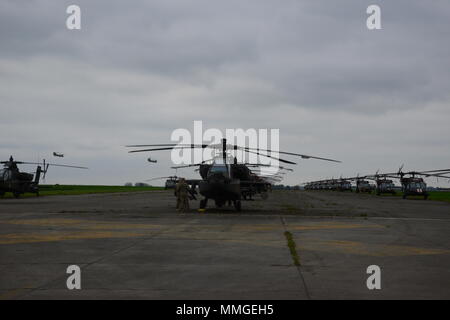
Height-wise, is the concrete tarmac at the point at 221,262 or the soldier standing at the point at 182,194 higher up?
the soldier standing at the point at 182,194

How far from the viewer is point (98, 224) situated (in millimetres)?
16203

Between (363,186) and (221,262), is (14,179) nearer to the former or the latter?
(221,262)

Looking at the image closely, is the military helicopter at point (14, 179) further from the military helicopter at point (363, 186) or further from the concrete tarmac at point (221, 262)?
the military helicopter at point (363, 186)

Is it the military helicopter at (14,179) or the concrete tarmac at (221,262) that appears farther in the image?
the military helicopter at (14,179)

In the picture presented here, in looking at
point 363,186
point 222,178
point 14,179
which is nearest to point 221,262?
point 222,178

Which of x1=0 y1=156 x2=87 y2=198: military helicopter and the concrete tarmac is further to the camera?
x1=0 y1=156 x2=87 y2=198: military helicopter

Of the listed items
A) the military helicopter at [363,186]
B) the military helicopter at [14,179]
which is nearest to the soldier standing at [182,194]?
the military helicopter at [14,179]

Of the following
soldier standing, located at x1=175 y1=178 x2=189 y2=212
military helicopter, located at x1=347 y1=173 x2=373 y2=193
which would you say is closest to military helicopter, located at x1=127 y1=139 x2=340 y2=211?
soldier standing, located at x1=175 y1=178 x2=189 y2=212

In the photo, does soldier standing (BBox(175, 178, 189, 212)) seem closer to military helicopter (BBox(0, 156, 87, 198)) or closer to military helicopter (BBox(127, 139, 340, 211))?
military helicopter (BBox(127, 139, 340, 211))

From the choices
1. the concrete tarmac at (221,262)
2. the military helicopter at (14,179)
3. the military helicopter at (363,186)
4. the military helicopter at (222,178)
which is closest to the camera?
the concrete tarmac at (221,262)

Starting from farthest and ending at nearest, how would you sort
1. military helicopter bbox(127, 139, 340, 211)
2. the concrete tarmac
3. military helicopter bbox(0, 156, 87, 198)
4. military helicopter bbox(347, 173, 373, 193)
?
1. military helicopter bbox(347, 173, 373, 193)
2. military helicopter bbox(0, 156, 87, 198)
3. military helicopter bbox(127, 139, 340, 211)
4. the concrete tarmac

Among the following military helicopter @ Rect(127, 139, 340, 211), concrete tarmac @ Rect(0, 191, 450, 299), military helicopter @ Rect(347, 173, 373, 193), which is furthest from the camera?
military helicopter @ Rect(347, 173, 373, 193)

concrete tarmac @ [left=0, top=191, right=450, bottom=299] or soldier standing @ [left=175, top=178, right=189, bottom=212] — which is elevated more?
soldier standing @ [left=175, top=178, right=189, bottom=212]
